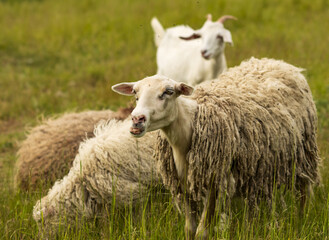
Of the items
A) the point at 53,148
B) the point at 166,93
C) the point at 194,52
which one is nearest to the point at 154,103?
the point at 166,93

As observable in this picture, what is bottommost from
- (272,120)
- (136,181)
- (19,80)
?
(19,80)

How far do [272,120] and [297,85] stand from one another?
0.59 m

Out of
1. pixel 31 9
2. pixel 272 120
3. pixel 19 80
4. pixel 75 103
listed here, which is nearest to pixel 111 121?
pixel 272 120

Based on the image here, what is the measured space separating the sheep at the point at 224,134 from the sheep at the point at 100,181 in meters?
0.57

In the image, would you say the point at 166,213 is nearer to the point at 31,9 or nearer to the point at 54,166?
the point at 54,166

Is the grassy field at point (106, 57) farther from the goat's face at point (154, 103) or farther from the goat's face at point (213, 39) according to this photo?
the goat's face at point (154, 103)

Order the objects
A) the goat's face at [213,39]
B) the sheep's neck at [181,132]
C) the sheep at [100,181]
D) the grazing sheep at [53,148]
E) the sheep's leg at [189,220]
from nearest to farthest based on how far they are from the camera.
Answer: the sheep's neck at [181,132], the sheep's leg at [189,220], the sheep at [100,181], the grazing sheep at [53,148], the goat's face at [213,39]

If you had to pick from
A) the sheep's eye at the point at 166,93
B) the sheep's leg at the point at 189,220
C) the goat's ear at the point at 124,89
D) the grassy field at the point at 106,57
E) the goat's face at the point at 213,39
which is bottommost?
the grassy field at the point at 106,57

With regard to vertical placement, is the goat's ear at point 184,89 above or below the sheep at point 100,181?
above

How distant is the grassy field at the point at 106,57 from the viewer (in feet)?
13.3

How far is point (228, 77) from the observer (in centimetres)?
428

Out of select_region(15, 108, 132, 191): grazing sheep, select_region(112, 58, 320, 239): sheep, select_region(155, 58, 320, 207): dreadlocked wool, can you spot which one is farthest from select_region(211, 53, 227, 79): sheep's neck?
select_region(112, 58, 320, 239): sheep

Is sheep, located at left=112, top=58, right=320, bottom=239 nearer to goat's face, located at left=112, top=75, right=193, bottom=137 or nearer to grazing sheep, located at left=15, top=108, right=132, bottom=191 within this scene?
goat's face, located at left=112, top=75, right=193, bottom=137

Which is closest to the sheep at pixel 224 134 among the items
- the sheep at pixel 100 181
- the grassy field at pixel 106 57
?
the grassy field at pixel 106 57
